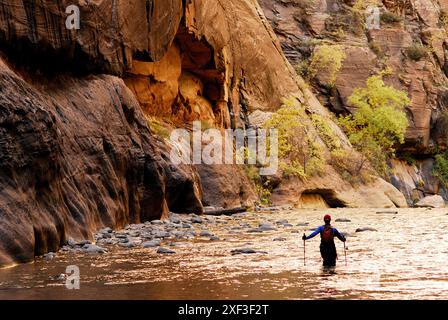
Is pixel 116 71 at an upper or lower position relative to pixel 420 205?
upper

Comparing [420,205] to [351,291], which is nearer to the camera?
[351,291]

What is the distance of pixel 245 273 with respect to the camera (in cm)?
1041

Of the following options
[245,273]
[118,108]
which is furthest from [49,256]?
[118,108]

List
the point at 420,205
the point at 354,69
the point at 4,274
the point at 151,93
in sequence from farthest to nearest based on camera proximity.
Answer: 1. the point at 354,69
2. the point at 420,205
3. the point at 151,93
4. the point at 4,274

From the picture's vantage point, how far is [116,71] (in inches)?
850

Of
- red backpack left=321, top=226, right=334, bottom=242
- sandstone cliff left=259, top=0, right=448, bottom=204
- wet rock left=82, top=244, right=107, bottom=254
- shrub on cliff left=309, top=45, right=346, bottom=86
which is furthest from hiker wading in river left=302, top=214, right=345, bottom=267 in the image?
sandstone cliff left=259, top=0, right=448, bottom=204

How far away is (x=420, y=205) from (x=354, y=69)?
39.1 feet

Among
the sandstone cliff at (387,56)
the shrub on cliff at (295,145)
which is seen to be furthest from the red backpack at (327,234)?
the sandstone cliff at (387,56)

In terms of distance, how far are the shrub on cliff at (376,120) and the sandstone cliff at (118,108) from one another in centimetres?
474

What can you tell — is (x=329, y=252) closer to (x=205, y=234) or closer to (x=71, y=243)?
(x=71, y=243)

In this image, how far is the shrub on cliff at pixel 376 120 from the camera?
45469 mm

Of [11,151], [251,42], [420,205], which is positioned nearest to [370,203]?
[420,205]

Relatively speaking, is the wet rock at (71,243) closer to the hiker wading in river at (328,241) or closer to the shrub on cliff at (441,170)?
the hiker wading in river at (328,241)
